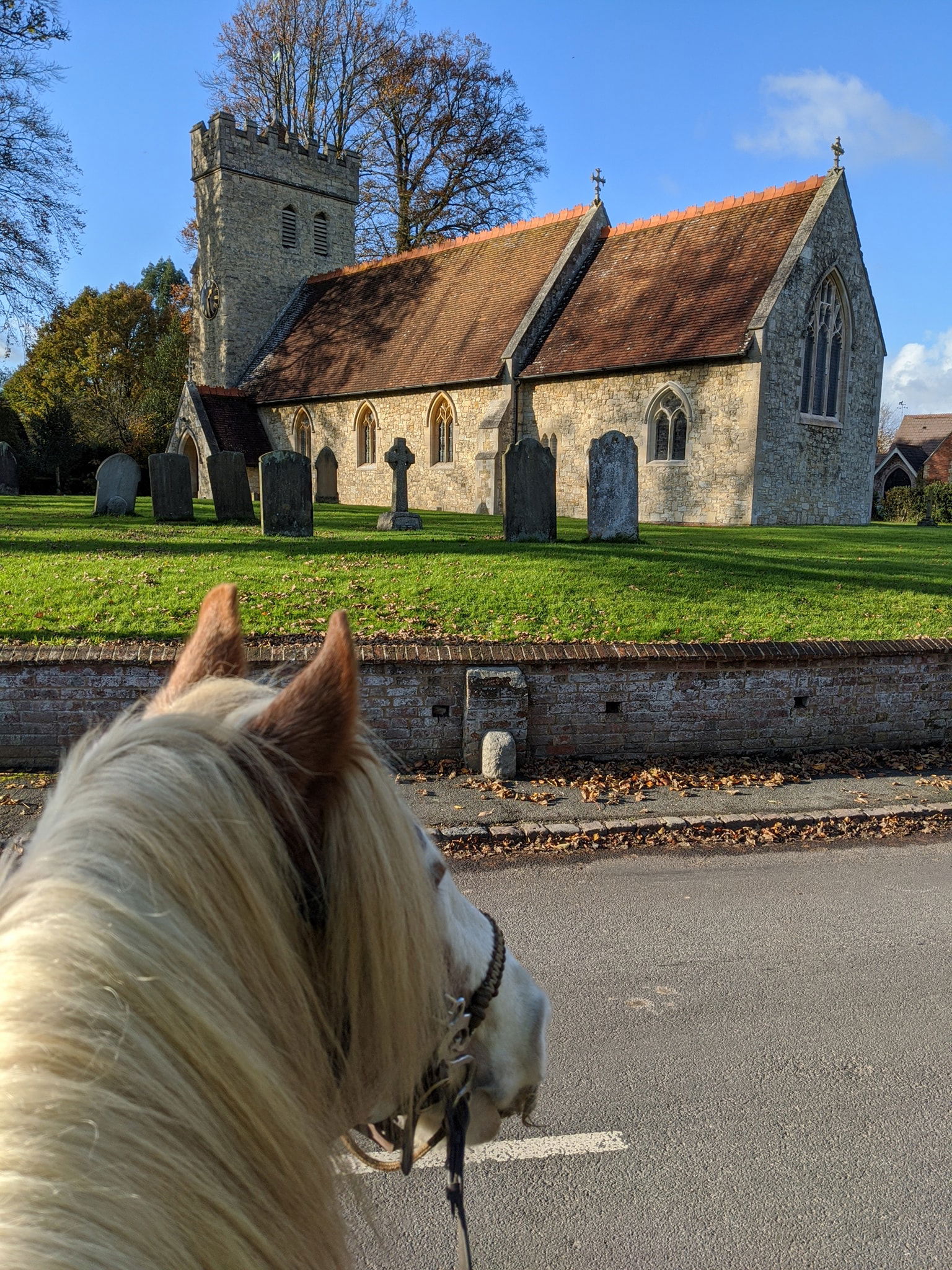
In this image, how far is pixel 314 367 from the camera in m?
31.9

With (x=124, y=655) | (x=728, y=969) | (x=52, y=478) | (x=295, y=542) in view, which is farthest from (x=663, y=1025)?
(x=52, y=478)

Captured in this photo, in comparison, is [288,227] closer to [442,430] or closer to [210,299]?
[210,299]

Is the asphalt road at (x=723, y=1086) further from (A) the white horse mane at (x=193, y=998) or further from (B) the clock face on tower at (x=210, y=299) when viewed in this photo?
(B) the clock face on tower at (x=210, y=299)

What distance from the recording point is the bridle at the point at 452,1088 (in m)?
1.43

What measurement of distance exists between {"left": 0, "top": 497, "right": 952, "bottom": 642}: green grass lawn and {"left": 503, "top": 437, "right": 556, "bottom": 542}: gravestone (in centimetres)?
40

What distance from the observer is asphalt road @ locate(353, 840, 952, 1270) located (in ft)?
9.40

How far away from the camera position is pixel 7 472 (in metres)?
25.4

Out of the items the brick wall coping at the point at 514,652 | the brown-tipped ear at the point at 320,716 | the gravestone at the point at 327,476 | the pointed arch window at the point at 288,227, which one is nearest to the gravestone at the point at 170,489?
the brick wall coping at the point at 514,652

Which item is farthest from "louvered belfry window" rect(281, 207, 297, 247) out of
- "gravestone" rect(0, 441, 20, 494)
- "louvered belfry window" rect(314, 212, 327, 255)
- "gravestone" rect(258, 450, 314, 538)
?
"gravestone" rect(258, 450, 314, 538)

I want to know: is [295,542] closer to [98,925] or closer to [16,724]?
[16,724]

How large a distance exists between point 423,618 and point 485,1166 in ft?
22.2

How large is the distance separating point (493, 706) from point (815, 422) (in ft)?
67.0

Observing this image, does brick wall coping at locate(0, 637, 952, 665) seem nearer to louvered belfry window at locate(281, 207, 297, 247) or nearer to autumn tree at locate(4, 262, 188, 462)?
louvered belfry window at locate(281, 207, 297, 247)

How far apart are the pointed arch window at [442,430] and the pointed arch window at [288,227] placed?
12635 mm
